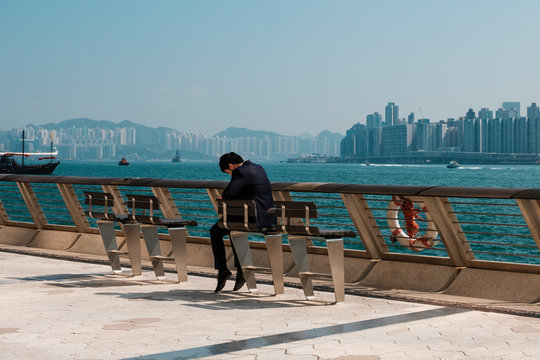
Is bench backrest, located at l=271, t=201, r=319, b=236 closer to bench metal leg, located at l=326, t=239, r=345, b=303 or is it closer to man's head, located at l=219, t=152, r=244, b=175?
bench metal leg, located at l=326, t=239, r=345, b=303

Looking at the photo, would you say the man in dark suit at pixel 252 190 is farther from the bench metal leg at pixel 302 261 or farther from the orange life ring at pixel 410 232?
the orange life ring at pixel 410 232

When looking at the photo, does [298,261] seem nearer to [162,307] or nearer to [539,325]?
[162,307]

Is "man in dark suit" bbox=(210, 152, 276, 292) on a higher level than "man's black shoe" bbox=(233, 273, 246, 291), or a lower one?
higher

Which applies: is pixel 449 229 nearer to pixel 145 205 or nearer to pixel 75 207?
pixel 145 205

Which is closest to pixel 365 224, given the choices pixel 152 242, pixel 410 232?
pixel 410 232

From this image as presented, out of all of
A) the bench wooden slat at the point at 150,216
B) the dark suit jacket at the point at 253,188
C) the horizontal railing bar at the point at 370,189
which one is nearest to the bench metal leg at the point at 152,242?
the bench wooden slat at the point at 150,216

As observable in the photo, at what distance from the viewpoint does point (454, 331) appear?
745 centimetres

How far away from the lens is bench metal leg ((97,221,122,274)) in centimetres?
1160

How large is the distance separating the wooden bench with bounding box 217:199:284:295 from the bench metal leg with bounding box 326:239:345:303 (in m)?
0.66

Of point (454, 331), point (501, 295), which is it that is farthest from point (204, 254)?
point (454, 331)

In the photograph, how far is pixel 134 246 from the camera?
Answer: 1122 centimetres

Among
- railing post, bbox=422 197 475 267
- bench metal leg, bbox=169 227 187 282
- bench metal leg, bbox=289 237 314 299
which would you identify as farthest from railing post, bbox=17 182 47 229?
railing post, bbox=422 197 475 267

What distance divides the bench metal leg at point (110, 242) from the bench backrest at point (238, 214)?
247 centimetres

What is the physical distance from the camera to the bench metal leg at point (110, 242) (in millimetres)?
11602
